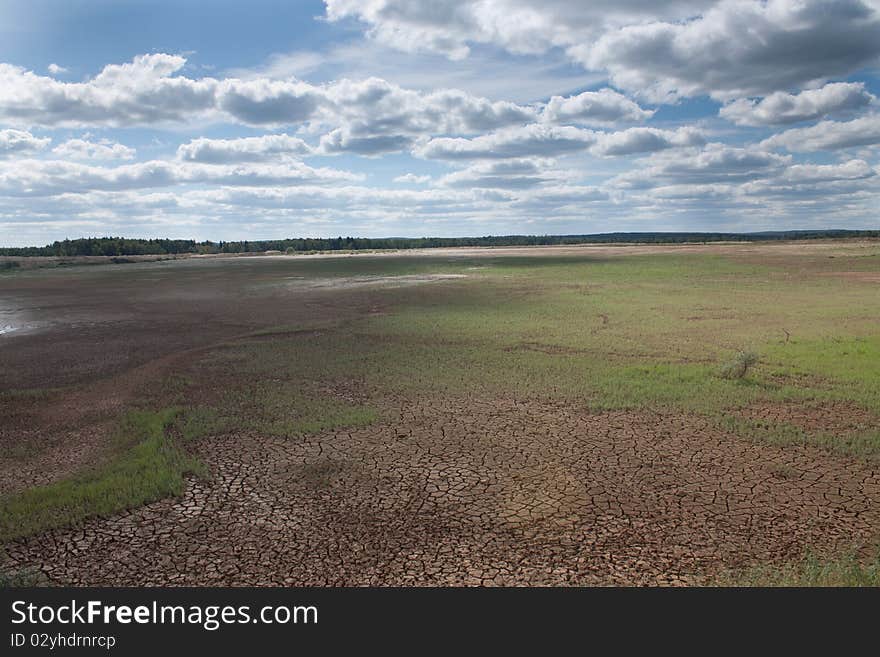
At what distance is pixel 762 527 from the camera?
8102mm

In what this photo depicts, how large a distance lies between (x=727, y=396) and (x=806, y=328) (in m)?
11.5

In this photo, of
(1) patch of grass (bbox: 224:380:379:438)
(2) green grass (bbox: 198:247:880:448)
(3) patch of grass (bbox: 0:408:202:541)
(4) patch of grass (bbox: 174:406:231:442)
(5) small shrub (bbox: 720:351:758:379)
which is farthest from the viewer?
(5) small shrub (bbox: 720:351:758:379)

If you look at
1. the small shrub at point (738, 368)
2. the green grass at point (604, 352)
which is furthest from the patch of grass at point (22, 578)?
the small shrub at point (738, 368)

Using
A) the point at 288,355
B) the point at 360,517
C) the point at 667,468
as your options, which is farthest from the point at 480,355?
the point at 360,517

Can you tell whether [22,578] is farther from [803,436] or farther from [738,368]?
[738,368]

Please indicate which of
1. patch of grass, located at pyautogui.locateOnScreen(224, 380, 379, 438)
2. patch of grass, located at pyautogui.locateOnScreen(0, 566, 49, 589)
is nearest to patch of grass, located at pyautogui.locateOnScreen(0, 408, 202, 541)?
patch of grass, located at pyautogui.locateOnScreen(0, 566, 49, 589)

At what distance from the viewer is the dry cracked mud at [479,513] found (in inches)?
284

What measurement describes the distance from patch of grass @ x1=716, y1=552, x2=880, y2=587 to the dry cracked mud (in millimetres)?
271

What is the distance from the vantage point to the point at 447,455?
10914mm

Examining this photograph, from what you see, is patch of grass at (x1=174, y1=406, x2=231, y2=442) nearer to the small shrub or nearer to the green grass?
the green grass

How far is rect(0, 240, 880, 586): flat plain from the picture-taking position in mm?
7410

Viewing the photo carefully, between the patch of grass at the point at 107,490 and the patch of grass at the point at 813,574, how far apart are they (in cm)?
773

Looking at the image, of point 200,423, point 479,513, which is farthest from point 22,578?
point 200,423

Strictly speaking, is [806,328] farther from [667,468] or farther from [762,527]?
[762,527]
